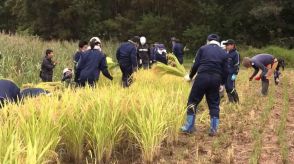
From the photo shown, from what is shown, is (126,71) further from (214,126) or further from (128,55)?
(214,126)

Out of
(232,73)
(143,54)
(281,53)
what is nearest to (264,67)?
(232,73)

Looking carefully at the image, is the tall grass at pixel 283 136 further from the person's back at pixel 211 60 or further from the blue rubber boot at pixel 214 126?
the person's back at pixel 211 60

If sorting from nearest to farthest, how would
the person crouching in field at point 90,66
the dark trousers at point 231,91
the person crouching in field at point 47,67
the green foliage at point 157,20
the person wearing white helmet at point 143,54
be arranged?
the person crouching in field at point 90,66
the dark trousers at point 231,91
the person crouching in field at point 47,67
the person wearing white helmet at point 143,54
the green foliage at point 157,20

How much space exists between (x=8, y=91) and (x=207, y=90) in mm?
2799

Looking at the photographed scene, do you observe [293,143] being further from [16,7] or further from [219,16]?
[16,7]

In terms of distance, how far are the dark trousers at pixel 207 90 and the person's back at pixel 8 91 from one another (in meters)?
2.44

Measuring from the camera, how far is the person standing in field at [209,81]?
682 centimetres

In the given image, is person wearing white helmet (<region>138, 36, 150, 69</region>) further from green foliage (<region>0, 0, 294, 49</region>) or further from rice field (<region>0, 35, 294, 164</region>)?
green foliage (<region>0, 0, 294, 49</region>)

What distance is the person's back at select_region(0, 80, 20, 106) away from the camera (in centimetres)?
587

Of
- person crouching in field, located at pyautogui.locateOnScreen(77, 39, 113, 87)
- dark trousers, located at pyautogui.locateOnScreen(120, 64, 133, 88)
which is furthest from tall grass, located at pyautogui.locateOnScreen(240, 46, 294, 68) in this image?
person crouching in field, located at pyautogui.locateOnScreen(77, 39, 113, 87)

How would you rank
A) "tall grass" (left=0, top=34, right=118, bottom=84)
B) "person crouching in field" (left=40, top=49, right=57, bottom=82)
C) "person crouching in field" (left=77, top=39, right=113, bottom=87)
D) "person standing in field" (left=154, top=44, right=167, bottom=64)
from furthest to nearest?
"person standing in field" (left=154, top=44, right=167, bottom=64) < "tall grass" (left=0, top=34, right=118, bottom=84) < "person crouching in field" (left=40, top=49, right=57, bottom=82) < "person crouching in field" (left=77, top=39, right=113, bottom=87)

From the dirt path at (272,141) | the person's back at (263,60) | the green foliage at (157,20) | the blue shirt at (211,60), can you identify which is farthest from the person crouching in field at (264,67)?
the green foliage at (157,20)

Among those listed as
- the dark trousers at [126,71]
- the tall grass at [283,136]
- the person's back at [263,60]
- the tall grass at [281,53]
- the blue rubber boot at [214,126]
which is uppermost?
the person's back at [263,60]

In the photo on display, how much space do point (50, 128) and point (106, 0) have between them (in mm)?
30544
